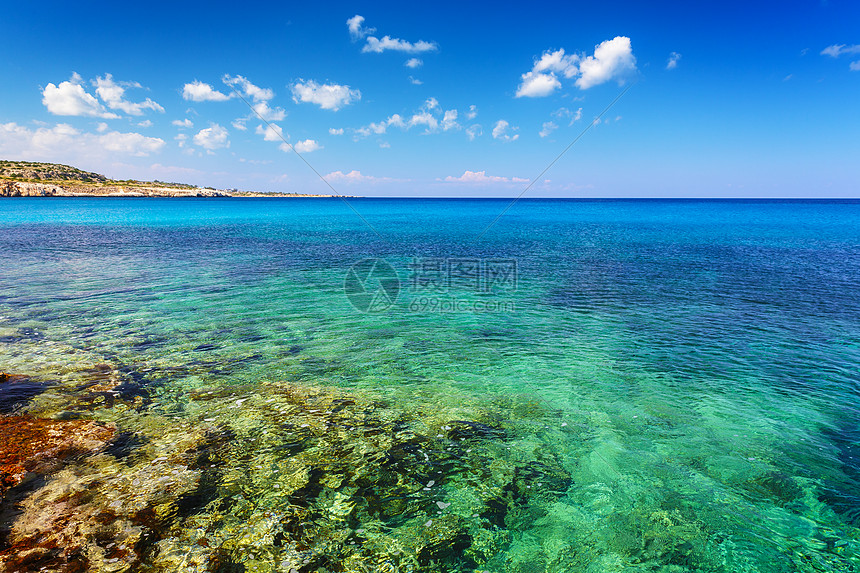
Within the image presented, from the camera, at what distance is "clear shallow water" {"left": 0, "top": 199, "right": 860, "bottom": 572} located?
23.1ft

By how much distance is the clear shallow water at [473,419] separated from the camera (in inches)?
277

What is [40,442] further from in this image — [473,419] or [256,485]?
[473,419]

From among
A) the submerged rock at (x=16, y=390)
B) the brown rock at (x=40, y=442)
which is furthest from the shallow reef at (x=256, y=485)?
the submerged rock at (x=16, y=390)

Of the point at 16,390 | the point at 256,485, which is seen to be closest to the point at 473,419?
the point at 256,485

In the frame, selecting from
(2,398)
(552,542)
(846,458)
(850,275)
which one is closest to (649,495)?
(552,542)

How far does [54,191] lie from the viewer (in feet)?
563

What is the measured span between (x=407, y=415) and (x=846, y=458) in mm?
10064

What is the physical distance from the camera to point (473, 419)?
35.6 feet

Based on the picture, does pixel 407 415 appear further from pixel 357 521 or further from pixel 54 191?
pixel 54 191

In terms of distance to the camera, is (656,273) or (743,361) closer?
(743,361)

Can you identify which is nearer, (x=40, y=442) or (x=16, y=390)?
(x=40, y=442)

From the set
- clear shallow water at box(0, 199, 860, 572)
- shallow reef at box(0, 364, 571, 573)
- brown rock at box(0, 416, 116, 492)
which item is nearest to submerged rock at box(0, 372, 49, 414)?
clear shallow water at box(0, 199, 860, 572)

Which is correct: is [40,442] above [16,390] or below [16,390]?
below

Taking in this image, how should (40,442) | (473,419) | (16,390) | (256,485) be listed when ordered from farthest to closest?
1. (16,390)
2. (473,419)
3. (40,442)
4. (256,485)
